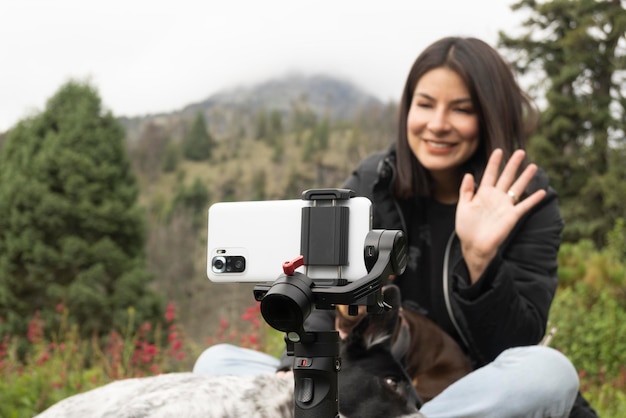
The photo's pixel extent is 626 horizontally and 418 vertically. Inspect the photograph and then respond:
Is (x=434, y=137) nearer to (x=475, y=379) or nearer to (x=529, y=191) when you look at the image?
(x=529, y=191)

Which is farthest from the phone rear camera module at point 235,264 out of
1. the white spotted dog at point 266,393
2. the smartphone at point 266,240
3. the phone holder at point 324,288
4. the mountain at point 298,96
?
the mountain at point 298,96

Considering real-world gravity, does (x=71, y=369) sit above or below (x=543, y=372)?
below

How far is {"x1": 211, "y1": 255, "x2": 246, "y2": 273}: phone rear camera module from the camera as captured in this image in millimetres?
1551

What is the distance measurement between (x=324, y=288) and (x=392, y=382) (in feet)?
2.94

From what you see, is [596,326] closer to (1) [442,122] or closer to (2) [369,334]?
(1) [442,122]

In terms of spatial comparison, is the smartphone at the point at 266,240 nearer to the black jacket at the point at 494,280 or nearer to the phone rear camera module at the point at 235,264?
the phone rear camera module at the point at 235,264

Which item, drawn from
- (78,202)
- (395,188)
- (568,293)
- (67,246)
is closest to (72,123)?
(78,202)

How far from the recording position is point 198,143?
56.9 metres

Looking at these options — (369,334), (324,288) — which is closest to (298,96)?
(369,334)

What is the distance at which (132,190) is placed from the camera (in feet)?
54.0

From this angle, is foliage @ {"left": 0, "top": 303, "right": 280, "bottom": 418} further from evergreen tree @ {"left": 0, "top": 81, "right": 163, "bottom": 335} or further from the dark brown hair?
evergreen tree @ {"left": 0, "top": 81, "right": 163, "bottom": 335}

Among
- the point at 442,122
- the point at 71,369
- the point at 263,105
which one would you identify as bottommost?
the point at 71,369

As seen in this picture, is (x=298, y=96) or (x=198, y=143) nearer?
(x=198, y=143)

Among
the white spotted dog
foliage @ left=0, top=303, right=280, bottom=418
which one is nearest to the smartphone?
the white spotted dog
